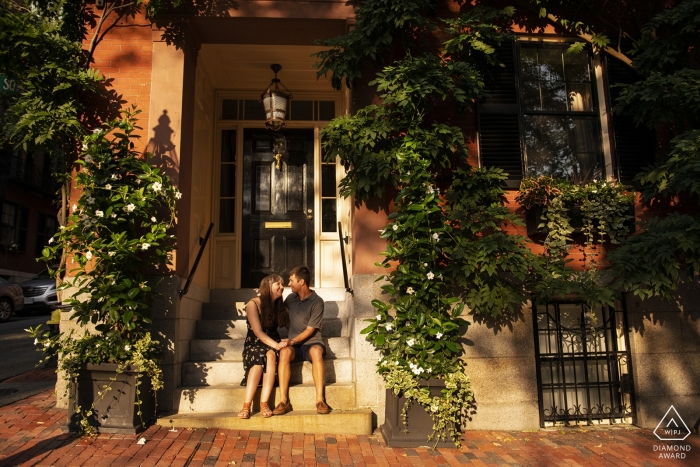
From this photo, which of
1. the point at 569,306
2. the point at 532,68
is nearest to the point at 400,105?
the point at 532,68

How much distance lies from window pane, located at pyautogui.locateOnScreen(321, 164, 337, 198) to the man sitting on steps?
2000 mm

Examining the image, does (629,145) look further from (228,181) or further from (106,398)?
(106,398)

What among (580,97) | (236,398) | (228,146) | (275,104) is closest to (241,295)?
(236,398)

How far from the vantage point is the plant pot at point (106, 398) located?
15.1 feet

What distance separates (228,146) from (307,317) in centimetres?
320

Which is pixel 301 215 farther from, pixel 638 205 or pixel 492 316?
pixel 638 205

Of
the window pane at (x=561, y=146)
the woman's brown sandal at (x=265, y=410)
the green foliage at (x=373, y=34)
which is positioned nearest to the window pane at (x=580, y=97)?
the window pane at (x=561, y=146)

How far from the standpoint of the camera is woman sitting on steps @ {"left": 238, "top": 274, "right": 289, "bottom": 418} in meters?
4.88

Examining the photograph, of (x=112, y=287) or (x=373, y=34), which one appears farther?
(x=373, y=34)

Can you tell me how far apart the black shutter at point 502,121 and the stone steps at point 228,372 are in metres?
2.68

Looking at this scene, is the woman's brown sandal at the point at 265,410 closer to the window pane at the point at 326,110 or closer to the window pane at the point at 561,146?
Result: the window pane at the point at 561,146

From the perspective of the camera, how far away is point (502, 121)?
5902mm

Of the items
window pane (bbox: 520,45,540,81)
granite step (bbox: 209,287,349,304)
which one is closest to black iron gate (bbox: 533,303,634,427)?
granite step (bbox: 209,287,349,304)

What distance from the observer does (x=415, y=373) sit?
4.55 m
